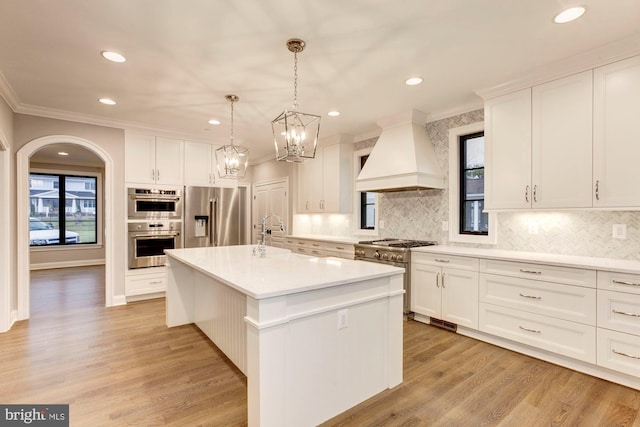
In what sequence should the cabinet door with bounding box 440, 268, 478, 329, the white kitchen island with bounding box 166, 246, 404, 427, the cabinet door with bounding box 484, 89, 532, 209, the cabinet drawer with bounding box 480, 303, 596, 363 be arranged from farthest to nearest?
the cabinet door with bounding box 440, 268, 478, 329
the cabinet door with bounding box 484, 89, 532, 209
the cabinet drawer with bounding box 480, 303, 596, 363
the white kitchen island with bounding box 166, 246, 404, 427

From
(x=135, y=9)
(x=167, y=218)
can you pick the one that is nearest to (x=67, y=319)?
(x=167, y=218)

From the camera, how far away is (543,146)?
297 cm

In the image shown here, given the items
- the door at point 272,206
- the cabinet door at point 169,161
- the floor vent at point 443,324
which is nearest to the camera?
the floor vent at point 443,324

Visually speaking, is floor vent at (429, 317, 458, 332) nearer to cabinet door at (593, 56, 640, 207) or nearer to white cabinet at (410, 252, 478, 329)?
white cabinet at (410, 252, 478, 329)

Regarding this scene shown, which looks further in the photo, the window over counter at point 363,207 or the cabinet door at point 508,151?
the window over counter at point 363,207

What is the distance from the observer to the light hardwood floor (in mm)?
2072

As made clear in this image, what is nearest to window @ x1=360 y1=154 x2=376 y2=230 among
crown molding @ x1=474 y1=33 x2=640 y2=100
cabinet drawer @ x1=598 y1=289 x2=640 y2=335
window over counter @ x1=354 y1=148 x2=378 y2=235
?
window over counter @ x1=354 y1=148 x2=378 y2=235

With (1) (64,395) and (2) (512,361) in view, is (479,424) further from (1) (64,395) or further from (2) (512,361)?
(1) (64,395)

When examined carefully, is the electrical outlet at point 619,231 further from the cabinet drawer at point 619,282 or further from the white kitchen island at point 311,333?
the white kitchen island at point 311,333

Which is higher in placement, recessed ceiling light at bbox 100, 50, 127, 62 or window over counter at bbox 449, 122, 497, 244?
recessed ceiling light at bbox 100, 50, 127, 62

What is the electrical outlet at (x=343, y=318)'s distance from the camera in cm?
203

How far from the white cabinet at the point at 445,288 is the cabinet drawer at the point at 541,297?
0.15 meters

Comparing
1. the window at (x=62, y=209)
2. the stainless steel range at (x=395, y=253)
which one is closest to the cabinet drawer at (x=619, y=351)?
the stainless steel range at (x=395, y=253)

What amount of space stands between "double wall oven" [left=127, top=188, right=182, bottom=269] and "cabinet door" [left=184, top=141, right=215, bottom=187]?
35cm
